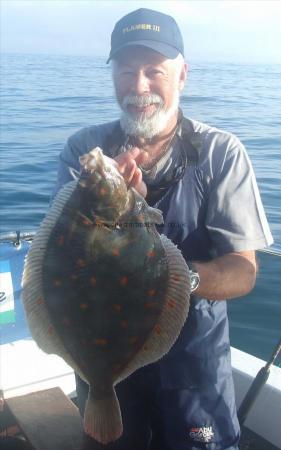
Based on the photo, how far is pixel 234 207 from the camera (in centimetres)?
295

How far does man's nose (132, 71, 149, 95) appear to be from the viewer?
305cm

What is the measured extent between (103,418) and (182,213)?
1149 millimetres

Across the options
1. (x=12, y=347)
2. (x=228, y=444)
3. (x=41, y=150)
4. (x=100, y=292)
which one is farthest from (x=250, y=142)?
(x=100, y=292)

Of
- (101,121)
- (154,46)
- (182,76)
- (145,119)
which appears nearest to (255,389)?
(145,119)

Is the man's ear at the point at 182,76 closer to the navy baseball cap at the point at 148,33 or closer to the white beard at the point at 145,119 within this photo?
the navy baseball cap at the point at 148,33

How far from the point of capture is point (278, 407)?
4000 mm

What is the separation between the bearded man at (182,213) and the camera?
9.66ft

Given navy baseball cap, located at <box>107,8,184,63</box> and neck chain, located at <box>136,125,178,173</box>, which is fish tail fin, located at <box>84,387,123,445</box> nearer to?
neck chain, located at <box>136,125,178,173</box>

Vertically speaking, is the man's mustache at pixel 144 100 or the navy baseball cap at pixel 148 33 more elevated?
the navy baseball cap at pixel 148 33

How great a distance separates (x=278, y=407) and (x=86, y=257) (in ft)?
8.31

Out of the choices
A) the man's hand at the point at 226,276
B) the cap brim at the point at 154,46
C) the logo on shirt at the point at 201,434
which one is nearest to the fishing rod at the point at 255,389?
the logo on shirt at the point at 201,434

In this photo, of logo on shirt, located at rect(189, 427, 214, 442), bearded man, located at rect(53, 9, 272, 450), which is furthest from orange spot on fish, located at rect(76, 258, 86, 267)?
logo on shirt, located at rect(189, 427, 214, 442)

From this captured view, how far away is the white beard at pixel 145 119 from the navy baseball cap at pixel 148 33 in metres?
0.29

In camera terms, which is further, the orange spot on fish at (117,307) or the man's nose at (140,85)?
the man's nose at (140,85)
